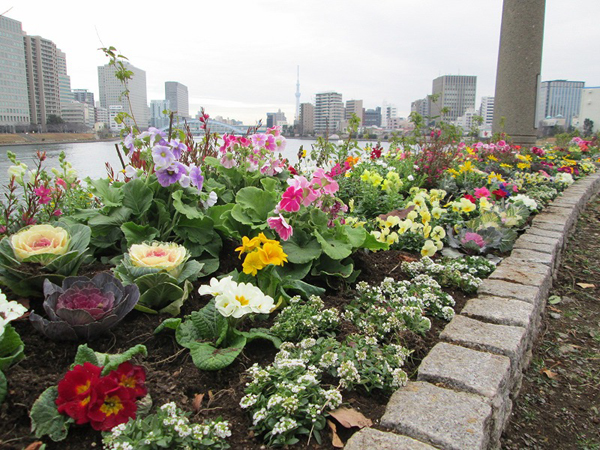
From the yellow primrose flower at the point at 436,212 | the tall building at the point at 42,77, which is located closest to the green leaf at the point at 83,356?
the yellow primrose flower at the point at 436,212

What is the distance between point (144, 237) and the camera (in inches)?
77.7

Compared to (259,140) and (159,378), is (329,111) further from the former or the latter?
(159,378)

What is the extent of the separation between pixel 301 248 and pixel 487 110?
9.30m

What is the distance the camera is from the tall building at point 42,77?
4.29 meters

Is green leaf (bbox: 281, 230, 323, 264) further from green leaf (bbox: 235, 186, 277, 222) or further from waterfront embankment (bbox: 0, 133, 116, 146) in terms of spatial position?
waterfront embankment (bbox: 0, 133, 116, 146)

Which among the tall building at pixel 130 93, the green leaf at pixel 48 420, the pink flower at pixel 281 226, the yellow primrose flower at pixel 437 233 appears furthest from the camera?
the tall building at pixel 130 93

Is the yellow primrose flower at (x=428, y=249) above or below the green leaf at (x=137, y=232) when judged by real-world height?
below

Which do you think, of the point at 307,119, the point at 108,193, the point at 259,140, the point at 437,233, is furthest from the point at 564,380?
the point at 307,119

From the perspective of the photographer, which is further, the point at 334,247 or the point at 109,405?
the point at 334,247

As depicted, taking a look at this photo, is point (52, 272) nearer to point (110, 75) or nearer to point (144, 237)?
point (144, 237)

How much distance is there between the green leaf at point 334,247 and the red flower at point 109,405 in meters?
1.09

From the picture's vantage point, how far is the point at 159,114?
110 inches

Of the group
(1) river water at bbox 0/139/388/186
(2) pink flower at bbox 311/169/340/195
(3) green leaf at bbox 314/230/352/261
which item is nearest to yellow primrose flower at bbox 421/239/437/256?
(3) green leaf at bbox 314/230/352/261

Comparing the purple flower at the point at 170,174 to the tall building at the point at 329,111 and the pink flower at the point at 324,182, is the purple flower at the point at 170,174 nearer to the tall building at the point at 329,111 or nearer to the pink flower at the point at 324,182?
the pink flower at the point at 324,182
